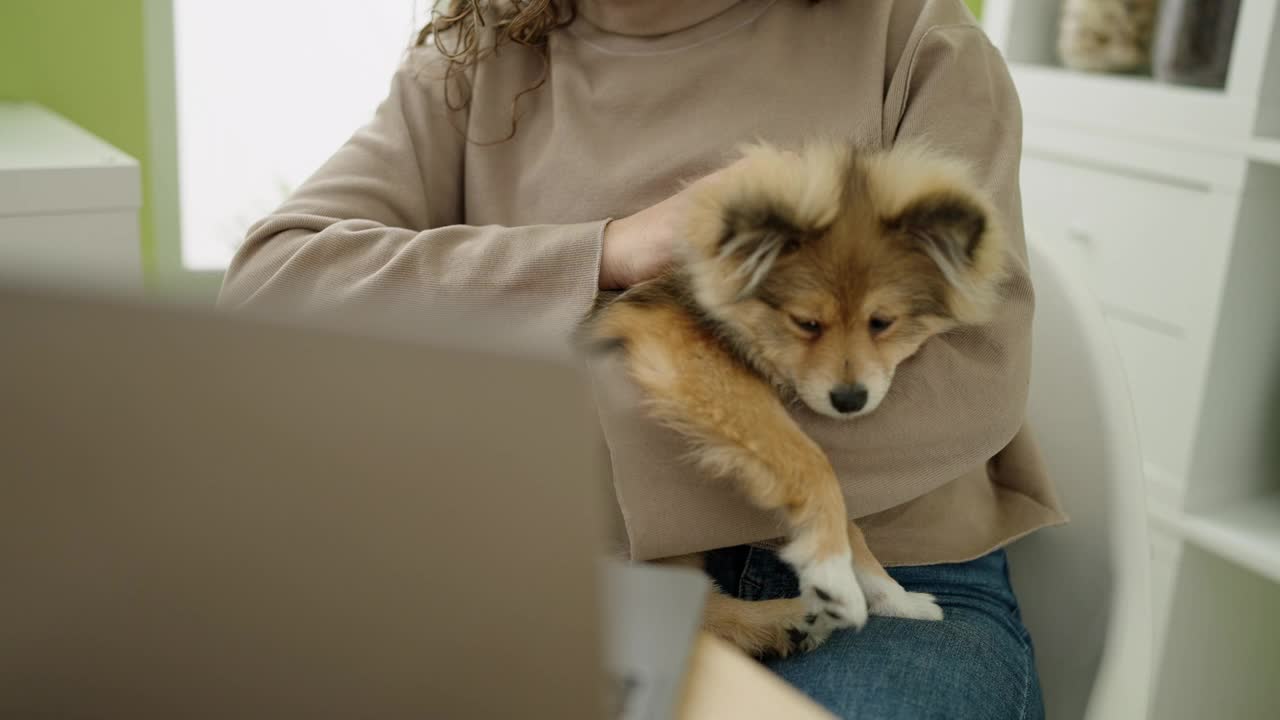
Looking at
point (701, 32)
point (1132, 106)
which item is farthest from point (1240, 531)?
point (701, 32)

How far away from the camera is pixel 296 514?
0.38 metres

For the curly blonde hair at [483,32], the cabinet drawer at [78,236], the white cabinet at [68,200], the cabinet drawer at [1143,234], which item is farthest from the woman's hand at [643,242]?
the cabinet drawer at [1143,234]

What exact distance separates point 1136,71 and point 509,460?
2269mm

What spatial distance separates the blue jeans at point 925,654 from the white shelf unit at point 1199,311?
1021mm

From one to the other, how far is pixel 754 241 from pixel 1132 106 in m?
1.42

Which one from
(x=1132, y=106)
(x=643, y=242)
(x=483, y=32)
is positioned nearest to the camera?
(x=643, y=242)

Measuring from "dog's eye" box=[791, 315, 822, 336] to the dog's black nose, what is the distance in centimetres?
6

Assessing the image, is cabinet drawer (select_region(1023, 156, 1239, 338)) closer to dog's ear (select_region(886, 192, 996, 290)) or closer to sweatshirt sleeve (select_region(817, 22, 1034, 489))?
sweatshirt sleeve (select_region(817, 22, 1034, 489))

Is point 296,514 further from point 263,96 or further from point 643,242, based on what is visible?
point 263,96

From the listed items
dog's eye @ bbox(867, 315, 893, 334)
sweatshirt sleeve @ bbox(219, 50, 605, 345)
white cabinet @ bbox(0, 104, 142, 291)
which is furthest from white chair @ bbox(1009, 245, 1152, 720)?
white cabinet @ bbox(0, 104, 142, 291)

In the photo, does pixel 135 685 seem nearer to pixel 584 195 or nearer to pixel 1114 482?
pixel 584 195

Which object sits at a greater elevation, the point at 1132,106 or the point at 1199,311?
the point at 1132,106

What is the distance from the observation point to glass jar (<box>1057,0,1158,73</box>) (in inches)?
86.7

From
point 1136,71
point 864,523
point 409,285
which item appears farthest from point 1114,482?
point 1136,71
